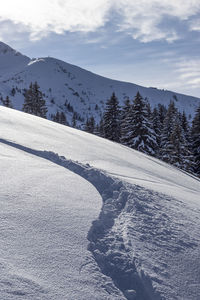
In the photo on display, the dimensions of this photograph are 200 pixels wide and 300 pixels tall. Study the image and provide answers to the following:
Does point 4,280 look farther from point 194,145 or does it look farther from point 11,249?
point 194,145

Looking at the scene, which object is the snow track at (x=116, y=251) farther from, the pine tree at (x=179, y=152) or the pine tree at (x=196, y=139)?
the pine tree at (x=196, y=139)

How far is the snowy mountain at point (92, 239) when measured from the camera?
2.42 m

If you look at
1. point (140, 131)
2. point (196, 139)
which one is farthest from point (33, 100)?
point (196, 139)

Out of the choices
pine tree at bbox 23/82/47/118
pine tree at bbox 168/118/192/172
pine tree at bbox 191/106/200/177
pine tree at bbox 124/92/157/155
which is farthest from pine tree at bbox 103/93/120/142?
pine tree at bbox 23/82/47/118

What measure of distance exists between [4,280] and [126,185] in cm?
305

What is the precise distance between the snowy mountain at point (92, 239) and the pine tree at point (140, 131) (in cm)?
1782

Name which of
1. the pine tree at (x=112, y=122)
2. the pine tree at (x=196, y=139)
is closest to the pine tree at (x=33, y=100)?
the pine tree at (x=112, y=122)

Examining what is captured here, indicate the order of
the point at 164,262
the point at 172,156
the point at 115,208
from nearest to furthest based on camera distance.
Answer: the point at 164,262, the point at 115,208, the point at 172,156

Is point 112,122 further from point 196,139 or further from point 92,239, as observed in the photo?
point 92,239

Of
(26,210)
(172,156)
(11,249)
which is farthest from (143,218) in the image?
(172,156)

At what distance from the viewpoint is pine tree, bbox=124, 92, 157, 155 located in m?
22.8

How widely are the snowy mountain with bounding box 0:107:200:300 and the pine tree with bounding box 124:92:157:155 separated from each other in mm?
17817

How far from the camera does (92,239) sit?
10.4ft

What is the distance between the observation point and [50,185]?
175 inches
